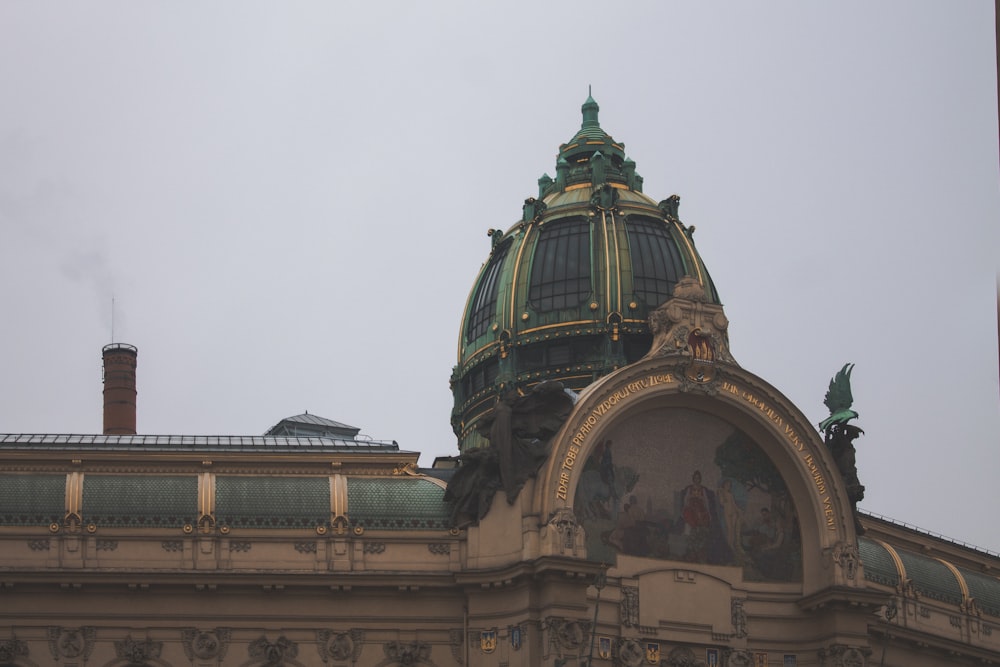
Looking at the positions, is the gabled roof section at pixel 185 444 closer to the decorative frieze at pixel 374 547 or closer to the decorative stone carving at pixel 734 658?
the decorative frieze at pixel 374 547

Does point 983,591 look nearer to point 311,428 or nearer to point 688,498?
point 688,498

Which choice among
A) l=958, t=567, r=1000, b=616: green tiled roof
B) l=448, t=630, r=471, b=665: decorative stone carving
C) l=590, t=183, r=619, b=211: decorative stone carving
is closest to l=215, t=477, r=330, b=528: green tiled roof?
l=448, t=630, r=471, b=665: decorative stone carving

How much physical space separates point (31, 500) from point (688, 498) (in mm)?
17334

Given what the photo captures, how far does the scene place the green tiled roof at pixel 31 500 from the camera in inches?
2275

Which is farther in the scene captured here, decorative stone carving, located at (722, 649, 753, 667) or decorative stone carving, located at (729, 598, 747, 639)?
decorative stone carving, located at (729, 598, 747, 639)

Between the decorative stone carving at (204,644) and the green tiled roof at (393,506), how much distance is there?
4.62 m

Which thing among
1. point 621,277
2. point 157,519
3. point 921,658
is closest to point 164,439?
point 157,519

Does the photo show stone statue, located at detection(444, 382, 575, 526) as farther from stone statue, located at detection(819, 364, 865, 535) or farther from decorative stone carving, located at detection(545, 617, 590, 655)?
stone statue, located at detection(819, 364, 865, 535)

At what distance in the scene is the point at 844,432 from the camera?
206 ft

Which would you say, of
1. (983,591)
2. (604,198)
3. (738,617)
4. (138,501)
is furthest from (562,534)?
(983,591)

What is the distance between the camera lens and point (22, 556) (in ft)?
188

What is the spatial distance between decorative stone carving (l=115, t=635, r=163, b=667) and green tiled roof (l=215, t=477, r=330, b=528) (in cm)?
367

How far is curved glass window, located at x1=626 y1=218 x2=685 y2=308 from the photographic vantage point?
227ft

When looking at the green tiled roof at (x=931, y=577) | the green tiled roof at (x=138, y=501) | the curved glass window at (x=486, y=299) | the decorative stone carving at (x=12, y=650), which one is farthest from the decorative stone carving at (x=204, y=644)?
the green tiled roof at (x=931, y=577)
